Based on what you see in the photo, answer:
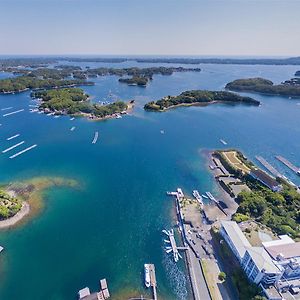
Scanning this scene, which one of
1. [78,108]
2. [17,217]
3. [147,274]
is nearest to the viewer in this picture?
→ [147,274]

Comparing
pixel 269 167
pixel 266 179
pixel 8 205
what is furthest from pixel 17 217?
pixel 269 167

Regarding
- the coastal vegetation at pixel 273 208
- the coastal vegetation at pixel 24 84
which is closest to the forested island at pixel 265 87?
the coastal vegetation at pixel 24 84

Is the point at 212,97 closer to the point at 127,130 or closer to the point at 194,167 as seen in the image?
the point at 127,130

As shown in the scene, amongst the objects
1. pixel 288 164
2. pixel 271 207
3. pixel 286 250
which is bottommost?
pixel 288 164

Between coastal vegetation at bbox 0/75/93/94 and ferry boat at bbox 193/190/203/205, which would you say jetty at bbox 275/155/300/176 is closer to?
ferry boat at bbox 193/190/203/205

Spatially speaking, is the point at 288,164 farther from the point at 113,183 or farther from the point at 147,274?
the point at 147,274
